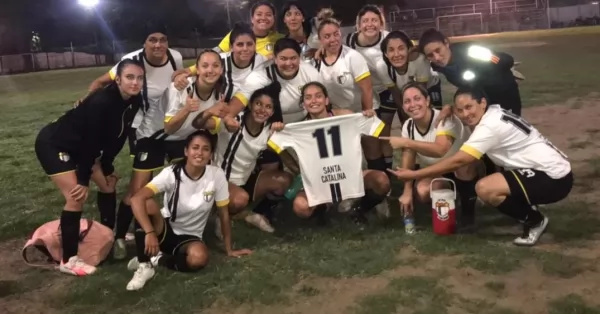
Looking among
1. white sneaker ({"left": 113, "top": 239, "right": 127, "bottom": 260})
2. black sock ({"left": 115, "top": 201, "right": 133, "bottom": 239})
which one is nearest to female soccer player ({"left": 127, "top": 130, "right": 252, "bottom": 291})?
white sneaker ({"left": 113, "top": 239, "right": 127, "bottom": 260})

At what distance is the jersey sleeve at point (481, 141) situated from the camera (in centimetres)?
433

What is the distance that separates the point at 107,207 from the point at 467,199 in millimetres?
3069

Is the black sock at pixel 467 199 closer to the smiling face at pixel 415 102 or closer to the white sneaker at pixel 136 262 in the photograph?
the smiling face at pixel 415 102

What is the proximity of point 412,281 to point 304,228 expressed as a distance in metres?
1.47

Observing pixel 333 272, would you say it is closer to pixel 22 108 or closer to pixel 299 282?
pixel 299 282

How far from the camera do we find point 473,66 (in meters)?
5.12

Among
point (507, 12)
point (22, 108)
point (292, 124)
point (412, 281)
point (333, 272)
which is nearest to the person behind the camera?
point (412, 281)

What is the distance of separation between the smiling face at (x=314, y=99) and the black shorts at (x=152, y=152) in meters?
1.16

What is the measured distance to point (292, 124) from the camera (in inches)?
195

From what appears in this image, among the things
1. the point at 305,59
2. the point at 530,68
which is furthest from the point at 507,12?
the point at 305,59

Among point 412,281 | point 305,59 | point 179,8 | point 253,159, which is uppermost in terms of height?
point 179,8

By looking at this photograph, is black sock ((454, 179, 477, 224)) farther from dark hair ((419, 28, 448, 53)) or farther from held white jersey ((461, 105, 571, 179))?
dark hair ((419, 28, 448, 53))

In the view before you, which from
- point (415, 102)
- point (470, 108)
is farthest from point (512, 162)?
point (415, 102)

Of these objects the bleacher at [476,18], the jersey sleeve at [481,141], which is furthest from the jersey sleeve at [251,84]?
the bleacher at [476,18]
